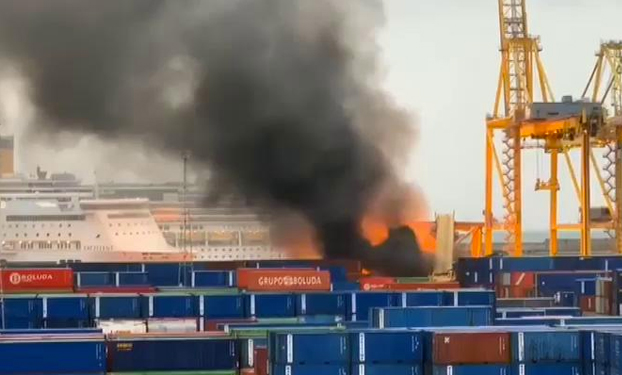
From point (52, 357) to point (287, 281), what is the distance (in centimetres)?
1555

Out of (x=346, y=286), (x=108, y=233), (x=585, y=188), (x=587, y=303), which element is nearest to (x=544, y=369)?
(x=587, y=303)

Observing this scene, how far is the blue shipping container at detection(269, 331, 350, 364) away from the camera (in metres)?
22.3

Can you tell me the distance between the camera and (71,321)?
32781 mm

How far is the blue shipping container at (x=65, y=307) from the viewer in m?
32.7

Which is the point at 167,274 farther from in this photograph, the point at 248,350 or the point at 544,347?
the point at 544,347

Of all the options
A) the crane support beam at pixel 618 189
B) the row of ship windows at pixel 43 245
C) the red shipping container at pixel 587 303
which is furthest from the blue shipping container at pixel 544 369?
the row of ship windows at pixel 43 245

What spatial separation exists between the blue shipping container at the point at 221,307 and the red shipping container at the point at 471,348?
1201 cm

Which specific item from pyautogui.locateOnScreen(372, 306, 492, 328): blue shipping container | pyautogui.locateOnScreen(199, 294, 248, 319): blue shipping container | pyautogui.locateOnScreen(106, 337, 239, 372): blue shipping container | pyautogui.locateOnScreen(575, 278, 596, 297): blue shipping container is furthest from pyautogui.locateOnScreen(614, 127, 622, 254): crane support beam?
pyautogui.locateOnScreen(106, 337, 239, 372): blue shipping container

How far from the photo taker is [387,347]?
891 inches

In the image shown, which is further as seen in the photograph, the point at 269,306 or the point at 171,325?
the point at 269,306

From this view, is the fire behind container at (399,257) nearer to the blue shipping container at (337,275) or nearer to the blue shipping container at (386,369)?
the blue shipping container at (337,275)

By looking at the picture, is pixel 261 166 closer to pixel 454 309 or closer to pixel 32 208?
pixel 32 208

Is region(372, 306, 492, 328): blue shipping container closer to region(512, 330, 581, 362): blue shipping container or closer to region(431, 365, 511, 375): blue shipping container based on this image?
region(431, 365, 511, 375): blue shipping container

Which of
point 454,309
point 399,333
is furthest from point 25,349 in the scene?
point 454,309
